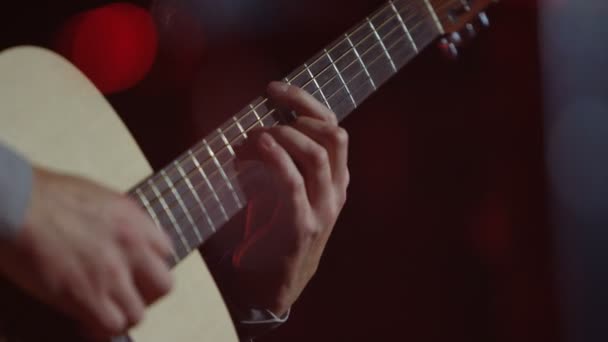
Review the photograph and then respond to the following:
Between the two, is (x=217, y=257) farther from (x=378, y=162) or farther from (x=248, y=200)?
(x=378, y=162)

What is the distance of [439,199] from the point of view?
136 centimetres

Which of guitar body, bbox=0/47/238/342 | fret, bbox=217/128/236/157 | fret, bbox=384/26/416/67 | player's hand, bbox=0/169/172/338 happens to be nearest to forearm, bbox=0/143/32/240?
player's hand, bbox=0/169/172/338

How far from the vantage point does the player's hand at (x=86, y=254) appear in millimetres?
463

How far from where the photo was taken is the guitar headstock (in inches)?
38.0

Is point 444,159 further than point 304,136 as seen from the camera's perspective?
Yes

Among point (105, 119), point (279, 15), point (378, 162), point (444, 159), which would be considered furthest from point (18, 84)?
point (444, 159)

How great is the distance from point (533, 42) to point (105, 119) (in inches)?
43.2

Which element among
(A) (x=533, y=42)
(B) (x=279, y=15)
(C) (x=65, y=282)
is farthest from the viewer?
(A) (x=533, y=42)

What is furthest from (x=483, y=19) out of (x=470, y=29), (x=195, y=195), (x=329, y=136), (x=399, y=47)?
(x=195, y=195)

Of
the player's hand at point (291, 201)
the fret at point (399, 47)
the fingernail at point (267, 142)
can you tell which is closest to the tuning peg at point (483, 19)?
the fret at point (399, 47)

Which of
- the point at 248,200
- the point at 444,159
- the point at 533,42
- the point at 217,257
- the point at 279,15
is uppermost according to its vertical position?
the point at 279,15

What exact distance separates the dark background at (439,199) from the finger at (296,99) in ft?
0.99

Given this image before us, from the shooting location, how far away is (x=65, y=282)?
0.47 metres

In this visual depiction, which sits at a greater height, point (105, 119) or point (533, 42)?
point (105, 119)
